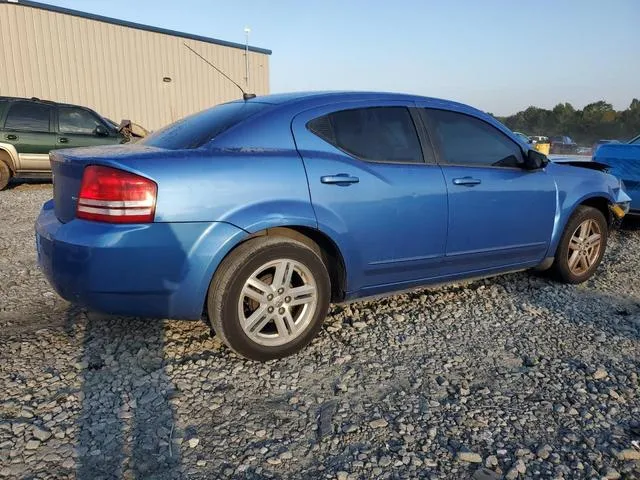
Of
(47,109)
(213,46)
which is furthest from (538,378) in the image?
(213,46)

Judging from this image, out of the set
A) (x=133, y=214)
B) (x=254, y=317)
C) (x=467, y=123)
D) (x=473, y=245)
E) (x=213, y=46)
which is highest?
(x=213, y=46)

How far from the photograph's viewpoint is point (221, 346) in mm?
3094

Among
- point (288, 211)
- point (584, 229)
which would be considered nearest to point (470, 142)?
point (584, 229)

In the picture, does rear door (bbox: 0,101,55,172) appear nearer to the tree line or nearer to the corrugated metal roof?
the corrugated metal roof

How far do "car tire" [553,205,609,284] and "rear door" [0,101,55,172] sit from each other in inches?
388

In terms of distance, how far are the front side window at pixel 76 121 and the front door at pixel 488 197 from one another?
9.49m

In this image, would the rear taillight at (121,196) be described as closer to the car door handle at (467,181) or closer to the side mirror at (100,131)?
the car door handle at (467,181)

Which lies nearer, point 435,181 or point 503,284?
point 435,181

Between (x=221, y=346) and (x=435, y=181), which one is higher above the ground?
(x=435, y=181)

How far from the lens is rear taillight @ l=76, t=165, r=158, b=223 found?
2459mm

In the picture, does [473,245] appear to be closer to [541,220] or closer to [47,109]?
[541,220]

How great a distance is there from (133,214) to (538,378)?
2.34 m

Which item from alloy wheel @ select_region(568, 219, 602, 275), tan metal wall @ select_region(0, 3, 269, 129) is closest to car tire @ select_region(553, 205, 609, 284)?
alloy wheel @ select_region(568, 219, 602, 275)

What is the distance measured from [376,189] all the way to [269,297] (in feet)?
3.09
